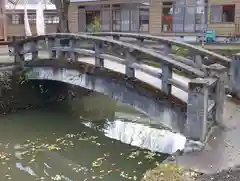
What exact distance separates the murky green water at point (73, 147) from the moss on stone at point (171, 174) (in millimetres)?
2785

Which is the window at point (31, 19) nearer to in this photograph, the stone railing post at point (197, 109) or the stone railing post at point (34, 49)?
the stone railing post at point (34, 49)

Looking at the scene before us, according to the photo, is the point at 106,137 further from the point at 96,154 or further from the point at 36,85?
the point at 36,85

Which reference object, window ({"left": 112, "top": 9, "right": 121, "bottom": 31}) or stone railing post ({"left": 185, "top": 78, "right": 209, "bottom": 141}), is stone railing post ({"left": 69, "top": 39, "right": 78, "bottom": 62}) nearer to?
stone railing post ({"left": 185, "top": 78, "right": 209, "bottom": 141})

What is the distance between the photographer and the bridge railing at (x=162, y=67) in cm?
A: 619

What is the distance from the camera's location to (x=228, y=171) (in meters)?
5.09

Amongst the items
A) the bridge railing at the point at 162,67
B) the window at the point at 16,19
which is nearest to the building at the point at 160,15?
the window at the point at 16,19

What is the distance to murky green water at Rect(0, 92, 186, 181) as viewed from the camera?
8.09 meters

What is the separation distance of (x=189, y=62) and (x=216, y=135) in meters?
3.85

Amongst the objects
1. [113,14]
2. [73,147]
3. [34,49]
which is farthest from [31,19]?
[73,147]

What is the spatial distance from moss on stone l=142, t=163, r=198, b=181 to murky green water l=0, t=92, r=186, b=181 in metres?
2.79

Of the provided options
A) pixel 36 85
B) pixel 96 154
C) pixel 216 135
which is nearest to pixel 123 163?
pixel 96 154

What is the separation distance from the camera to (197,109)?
6.16 m

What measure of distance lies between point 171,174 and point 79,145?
17.5ft

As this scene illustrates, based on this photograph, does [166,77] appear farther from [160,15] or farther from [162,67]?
[160,15]
